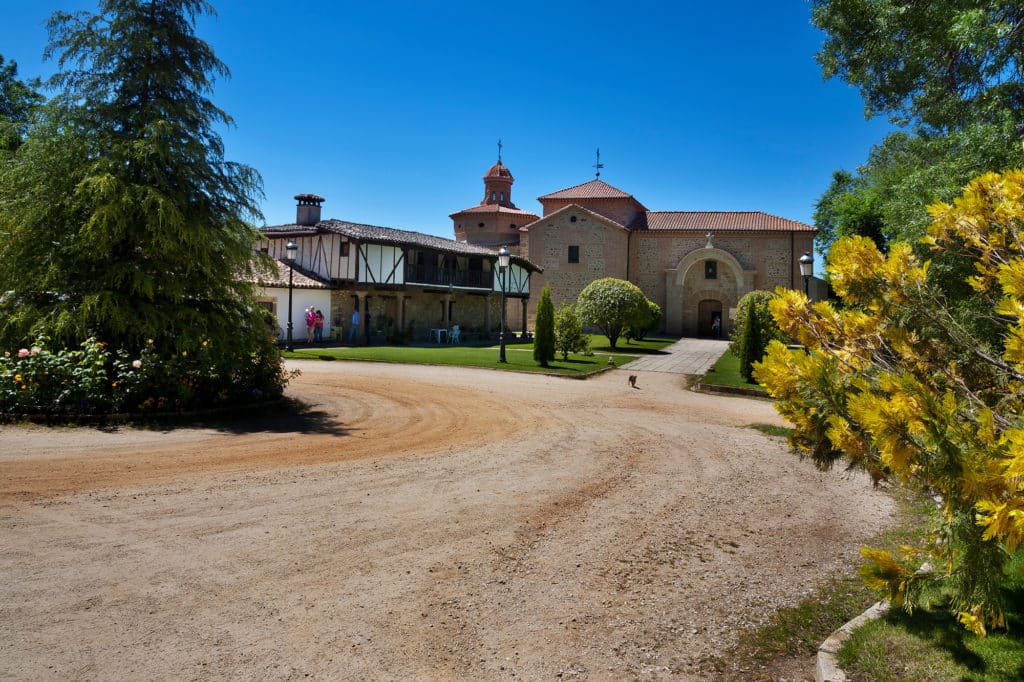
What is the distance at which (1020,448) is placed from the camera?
1.76 metres

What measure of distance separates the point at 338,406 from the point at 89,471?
14.9 ft

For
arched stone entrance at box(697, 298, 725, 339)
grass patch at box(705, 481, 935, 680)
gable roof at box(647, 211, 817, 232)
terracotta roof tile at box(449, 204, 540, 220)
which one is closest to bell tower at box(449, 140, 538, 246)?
terracotta roof tile at box(449, 204, 540, 220)

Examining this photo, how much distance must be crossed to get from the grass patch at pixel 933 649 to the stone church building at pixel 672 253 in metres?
35.3

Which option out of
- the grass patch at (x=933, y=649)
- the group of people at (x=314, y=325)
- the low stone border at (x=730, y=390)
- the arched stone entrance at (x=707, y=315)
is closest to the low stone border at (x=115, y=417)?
the grass patch at (x=933, y=649)

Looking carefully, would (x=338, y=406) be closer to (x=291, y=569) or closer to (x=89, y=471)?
(x=89, y=471)

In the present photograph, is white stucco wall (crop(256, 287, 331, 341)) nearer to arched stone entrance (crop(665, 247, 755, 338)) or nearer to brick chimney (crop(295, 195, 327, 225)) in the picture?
brick chimney (crop(295, 195, 327, 225))

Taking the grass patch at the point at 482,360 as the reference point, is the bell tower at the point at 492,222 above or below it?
above

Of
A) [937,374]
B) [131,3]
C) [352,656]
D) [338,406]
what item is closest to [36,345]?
[338,406]

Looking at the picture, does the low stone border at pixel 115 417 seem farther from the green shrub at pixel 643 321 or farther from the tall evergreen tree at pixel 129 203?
the green shrub at pixel 643 321

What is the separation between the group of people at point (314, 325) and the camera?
2514 centimetres

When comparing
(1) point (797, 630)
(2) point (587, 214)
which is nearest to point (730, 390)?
(1) point (797, 630)

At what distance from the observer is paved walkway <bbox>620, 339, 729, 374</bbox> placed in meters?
18.6

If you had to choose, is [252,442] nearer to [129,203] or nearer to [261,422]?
[261,422]

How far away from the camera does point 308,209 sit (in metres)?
31.3
